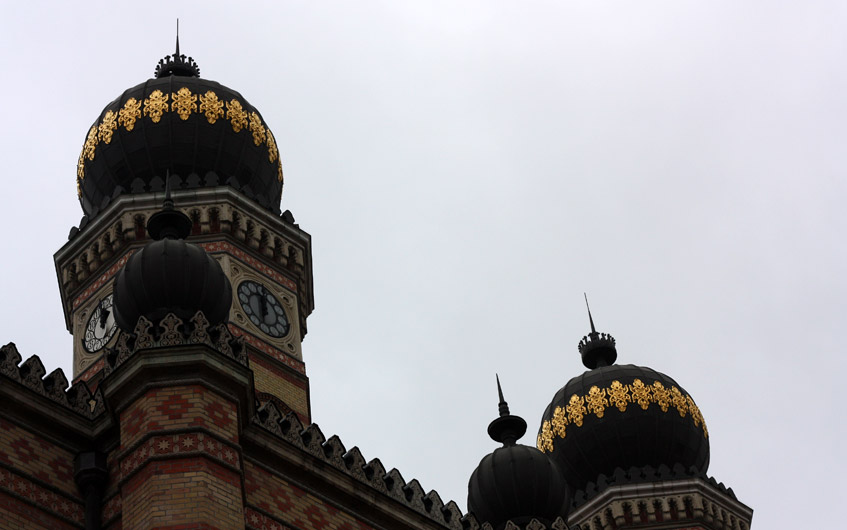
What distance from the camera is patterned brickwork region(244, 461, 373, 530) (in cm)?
1686

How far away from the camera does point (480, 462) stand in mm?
21250

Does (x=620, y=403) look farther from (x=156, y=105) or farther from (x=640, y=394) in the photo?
(x=156, y=105)

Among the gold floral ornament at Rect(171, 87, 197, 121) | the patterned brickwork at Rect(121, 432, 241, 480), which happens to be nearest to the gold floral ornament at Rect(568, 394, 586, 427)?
the gold floral ornament at Rect(171, 87, 197, 121)

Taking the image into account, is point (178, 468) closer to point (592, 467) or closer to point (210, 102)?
point (210, 102)

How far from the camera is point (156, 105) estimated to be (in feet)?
89.2

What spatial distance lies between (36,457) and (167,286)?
2311 mm

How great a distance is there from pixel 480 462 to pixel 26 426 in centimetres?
723

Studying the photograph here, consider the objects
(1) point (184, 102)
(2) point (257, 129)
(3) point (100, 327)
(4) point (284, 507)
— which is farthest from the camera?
(2) point (257, 129)

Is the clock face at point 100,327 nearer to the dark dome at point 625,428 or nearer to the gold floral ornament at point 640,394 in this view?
the dark dome at point 625,428

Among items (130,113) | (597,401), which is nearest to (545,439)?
(597,401)

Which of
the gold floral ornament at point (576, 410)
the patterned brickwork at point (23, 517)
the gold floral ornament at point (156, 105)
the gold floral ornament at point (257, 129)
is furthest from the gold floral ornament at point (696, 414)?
the patterned brickwork at point (23, 517)

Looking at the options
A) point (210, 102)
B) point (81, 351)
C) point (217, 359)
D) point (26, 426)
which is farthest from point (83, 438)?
point (210, 102)

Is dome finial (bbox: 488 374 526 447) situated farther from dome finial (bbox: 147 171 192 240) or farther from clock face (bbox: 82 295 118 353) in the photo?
clock face (bbox: 82 295 118 353)

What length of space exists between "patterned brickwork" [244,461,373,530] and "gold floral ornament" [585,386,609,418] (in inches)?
485
